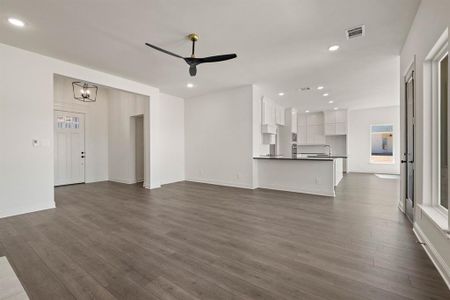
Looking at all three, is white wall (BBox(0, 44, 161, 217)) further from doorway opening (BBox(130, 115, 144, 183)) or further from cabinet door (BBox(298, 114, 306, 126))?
cabinet door (BBox(298, 114, 306, 126))

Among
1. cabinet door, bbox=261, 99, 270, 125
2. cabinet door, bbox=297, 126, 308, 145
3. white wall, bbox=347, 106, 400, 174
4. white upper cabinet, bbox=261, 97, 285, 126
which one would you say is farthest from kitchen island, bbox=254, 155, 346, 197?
cabinet door, bbox=297, 126, 308, 145

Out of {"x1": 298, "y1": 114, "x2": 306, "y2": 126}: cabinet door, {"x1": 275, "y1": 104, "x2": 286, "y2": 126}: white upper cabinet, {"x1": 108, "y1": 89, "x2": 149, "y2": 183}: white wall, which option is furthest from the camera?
{"x1": 298, "y1": 114, "x2": 306, "y2": 126}: cabinet door

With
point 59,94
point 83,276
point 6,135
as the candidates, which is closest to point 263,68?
point 83,276

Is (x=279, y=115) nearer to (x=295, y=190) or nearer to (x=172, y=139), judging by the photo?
(x=295, y=190)

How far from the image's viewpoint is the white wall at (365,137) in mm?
8469

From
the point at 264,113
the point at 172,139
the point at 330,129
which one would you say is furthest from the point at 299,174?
the point at 330,129

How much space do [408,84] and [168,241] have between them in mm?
4393

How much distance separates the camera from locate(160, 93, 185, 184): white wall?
6.68m

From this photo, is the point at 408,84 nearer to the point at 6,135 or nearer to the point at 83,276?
the point at 83,276

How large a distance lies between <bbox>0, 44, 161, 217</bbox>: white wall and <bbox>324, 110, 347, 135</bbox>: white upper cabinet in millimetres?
9317

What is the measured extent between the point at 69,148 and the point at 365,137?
37.3 ft

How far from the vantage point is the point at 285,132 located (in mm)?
8602

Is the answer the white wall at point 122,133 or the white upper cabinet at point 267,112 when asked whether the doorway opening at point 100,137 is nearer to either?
the white wall at point 122,133

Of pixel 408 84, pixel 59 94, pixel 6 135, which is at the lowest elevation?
pixel 6 135
